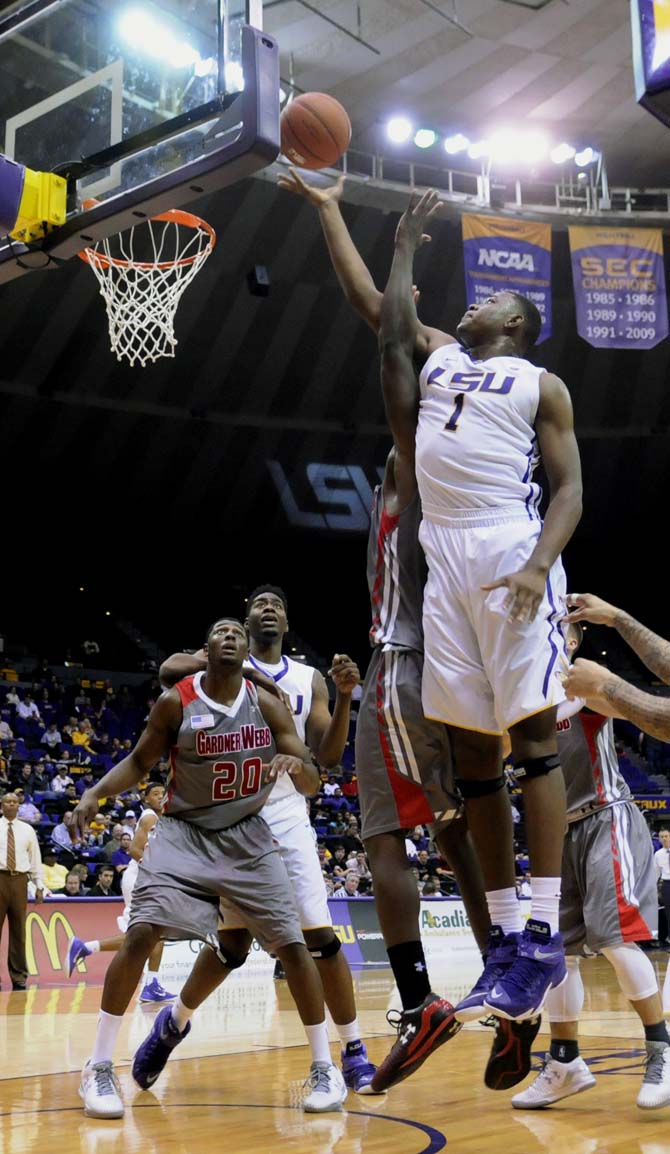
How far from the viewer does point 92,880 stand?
15164 millimetres

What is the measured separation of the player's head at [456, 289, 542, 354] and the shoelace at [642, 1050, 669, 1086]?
2.85 m

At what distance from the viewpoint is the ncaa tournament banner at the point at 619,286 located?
17703 millimetres

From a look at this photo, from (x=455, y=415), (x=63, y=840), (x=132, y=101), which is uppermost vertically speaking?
(x=132, y=101)

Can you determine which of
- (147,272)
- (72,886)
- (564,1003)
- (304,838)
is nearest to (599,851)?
(564,1003)

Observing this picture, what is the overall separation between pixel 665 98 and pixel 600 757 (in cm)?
277

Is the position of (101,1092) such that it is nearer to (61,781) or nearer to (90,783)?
(61,781)

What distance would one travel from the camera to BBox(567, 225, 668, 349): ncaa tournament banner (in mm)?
17703

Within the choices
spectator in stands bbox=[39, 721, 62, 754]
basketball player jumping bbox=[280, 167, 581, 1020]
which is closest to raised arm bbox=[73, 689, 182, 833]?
basketball player jumping bbox=[280, 167, 581, 1020]

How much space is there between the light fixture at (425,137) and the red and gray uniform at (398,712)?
17.0 meters

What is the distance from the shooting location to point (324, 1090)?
4.91m

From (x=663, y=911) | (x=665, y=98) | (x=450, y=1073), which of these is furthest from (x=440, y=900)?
(x=665, y=98)

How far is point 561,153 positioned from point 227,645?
1741 centimetres

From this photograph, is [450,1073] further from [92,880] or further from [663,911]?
[663,911]

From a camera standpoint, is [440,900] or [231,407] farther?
[231,407]
